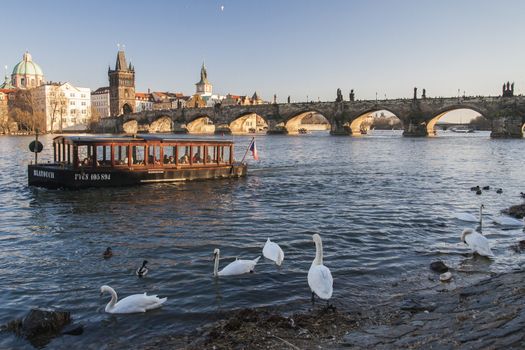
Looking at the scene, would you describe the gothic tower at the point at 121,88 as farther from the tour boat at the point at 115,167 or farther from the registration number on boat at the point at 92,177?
the registration number on boat at the point at 92,177

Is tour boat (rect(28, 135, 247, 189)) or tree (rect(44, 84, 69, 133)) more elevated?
tree (rect(44, 84, 69, 133))

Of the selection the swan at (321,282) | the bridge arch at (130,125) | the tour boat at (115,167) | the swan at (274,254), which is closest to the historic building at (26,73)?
the bridge arch at (130,125)

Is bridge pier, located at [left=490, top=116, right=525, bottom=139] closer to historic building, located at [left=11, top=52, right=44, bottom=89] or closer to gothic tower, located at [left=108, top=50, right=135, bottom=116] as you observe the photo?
gothic tower, located at [left=108, top=50, right=135, bottom=116]

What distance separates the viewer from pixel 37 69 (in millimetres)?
187125

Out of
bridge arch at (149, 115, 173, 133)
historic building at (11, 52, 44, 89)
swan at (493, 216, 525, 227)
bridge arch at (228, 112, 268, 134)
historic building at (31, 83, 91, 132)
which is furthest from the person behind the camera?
historic building at (11, 52, 44, 89)

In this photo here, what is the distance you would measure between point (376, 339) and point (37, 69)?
679ft

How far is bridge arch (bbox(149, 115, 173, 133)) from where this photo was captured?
143 m

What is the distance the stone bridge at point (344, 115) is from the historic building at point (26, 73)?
54037mm

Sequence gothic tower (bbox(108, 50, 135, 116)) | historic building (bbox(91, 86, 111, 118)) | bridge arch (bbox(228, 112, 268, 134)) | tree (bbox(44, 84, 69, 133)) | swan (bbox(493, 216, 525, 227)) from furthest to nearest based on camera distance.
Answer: historic building (bbox(91, 86, 111, 118)) < gothic tower (bbox(108, 50, 135, 116)) < tree (bbox(44, 84, 69, 133)) < bridge arch (bbox(228, 112, 268, 134)) < swan (bbox(493, 216, 525, 227))

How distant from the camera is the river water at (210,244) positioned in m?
8.86

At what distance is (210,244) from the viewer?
522 inches

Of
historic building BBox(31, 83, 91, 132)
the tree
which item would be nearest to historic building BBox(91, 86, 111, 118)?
historic building BBox(31, 83, 91, 132)

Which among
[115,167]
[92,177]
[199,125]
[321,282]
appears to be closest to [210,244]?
[321,282]

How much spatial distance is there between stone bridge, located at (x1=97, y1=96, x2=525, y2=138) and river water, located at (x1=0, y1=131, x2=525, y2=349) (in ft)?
210
